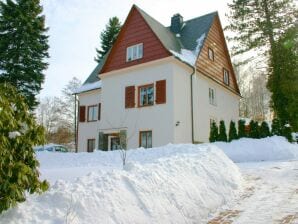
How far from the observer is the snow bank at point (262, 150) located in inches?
596

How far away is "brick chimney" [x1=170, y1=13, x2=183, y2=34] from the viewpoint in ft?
82.5

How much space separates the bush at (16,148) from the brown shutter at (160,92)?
14.1 m

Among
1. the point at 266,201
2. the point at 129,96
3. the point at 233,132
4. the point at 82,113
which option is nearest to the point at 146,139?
the point at 129,96

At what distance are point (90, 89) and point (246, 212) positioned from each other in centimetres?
2005

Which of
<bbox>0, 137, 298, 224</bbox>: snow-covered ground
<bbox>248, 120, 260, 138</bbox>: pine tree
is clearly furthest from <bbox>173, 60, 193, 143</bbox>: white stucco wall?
<bbox>0, 137, 298, 224</bbox>: snow-covered ground

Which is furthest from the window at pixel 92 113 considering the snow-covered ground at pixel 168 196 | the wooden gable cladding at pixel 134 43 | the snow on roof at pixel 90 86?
the snow-covered ground at pixel 168 196

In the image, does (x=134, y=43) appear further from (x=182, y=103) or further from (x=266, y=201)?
(x=266, y=201)

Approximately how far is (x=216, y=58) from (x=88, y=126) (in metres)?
10.7

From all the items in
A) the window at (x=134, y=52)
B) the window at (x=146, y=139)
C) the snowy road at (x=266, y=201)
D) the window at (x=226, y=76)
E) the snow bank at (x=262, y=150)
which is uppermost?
the window at (x=134, y=52)

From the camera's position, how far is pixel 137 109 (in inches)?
791

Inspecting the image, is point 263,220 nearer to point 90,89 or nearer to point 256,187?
point 256,187

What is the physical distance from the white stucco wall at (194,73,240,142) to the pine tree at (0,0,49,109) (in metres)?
13.6

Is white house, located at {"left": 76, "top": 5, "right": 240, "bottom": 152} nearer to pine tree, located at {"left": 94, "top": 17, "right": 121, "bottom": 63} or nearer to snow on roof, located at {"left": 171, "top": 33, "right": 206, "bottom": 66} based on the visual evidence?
snow on roof, located at {"left": 171, "top": 33, "right": 206, "bottom": 66}

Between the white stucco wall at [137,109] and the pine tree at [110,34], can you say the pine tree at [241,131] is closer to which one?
the white stucco wall at [137,109]
